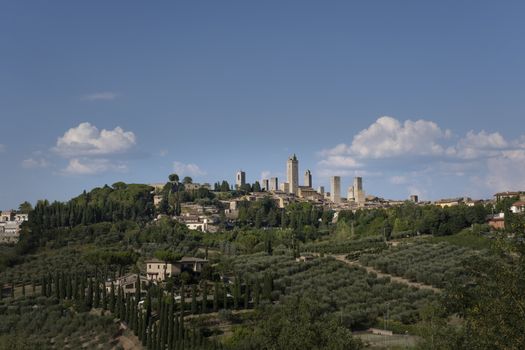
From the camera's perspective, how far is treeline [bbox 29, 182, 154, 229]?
89.2 metres

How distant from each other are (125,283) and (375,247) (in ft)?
96.0

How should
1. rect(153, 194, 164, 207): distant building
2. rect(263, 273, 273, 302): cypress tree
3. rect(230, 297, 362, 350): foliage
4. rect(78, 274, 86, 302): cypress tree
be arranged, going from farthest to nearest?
1. rect(153, 194, 164, 207): distant building
2. rect(78, 274, 86, 302): cypress tree
3. rect(263, 273, 273, 302): cypress tree
4. rect(230, 297, 362, 350): foliage

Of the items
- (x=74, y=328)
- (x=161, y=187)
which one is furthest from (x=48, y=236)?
(x=161, y=187)

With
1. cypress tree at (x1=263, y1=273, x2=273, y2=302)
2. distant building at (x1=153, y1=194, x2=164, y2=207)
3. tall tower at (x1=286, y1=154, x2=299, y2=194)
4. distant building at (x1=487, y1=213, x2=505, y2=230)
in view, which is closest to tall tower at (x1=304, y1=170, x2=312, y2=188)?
tall tower at (x1=286, y1=154, x2=299, y2=194)

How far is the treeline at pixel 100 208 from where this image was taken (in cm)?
8919

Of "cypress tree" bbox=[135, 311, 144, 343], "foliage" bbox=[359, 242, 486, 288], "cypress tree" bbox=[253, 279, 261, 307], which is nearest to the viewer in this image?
"cypress tree" bbox=[135, 311, 144, 343]

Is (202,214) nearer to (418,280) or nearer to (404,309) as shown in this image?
(418,280)

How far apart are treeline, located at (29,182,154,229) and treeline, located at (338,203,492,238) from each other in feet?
122

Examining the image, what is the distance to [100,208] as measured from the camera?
97750 millimetres

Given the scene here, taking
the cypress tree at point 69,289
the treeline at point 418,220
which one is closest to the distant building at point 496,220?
the treeline at point 418,220

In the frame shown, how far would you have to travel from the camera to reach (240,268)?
5531 centimetres

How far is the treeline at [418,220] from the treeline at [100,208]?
1468 inches

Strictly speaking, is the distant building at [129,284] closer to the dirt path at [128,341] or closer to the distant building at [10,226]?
the dirt path at [128,341]

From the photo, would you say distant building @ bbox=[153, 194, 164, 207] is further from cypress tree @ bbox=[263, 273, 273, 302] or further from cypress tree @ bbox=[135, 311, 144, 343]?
cypress tree @ bbox=[135, 311, 144, 343]
